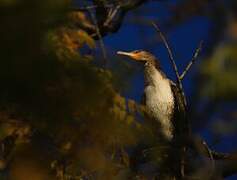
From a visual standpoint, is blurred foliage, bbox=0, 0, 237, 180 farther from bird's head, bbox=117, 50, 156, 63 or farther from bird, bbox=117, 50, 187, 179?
bird's head, bbox=117, 50, 156, 63

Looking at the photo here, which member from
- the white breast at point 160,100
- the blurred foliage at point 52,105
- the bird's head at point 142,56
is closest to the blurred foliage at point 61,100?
the blurred foliage at point 52,105

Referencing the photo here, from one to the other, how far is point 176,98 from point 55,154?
2118 mm

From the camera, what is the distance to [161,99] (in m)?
4.04

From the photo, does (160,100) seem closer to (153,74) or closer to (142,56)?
(153,74)

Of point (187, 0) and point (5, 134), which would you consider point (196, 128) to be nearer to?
point (187, 0)

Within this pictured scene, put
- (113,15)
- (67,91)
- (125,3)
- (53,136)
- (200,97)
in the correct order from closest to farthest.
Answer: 1. (200,97)
2. (67,91)
3. (53,136)
4. (125,3)
5. (113,15)

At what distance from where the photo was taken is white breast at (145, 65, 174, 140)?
4.00m

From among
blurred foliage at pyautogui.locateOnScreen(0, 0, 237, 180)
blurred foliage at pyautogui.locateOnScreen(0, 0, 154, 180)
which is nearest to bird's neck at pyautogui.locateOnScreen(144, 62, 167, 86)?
blurred foliage at pyautogui.locateOnScreen(0, 0, 237, 180)

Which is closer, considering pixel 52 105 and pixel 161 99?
pixel 52 105

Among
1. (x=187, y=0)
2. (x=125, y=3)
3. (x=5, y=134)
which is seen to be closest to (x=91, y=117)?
(x=5, y=134)

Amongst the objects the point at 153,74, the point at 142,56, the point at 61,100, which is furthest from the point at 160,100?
the point at 61,100

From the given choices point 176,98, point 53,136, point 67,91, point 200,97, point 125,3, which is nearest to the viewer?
point 200,97

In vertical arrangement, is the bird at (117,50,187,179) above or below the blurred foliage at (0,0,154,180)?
below

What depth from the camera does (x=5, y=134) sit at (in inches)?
78.9
